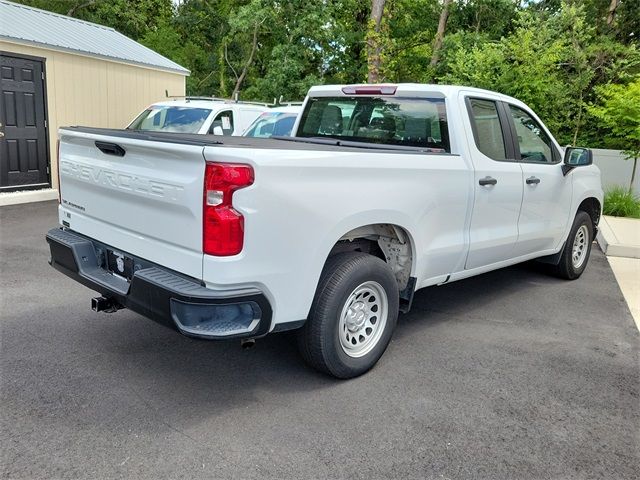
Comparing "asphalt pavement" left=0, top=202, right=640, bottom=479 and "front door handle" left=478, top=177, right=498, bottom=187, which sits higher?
"front door handle" left=478, top=177, right=498, bottom=187

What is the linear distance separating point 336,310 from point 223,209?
1047 millimetres

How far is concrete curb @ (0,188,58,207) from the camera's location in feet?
33.2

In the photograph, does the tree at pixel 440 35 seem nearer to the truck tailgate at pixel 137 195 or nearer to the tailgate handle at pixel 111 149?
the truck tailgate at pixel 137 195

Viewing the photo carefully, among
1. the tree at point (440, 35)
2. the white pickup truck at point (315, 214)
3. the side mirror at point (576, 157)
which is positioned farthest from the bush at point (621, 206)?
the tree at point (440, 35)

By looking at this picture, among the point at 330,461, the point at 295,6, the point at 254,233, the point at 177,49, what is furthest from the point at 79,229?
the point at 177,49

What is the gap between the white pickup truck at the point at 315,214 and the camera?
9.82 feet

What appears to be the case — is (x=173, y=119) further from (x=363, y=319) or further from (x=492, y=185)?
(x=363, y=319)

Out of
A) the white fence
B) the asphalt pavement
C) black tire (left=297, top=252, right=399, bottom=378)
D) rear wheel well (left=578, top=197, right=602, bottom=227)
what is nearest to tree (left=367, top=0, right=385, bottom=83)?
the white fence

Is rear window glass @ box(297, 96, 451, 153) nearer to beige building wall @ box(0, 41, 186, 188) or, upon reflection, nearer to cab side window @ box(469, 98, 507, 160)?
cab side window @ box(469, 98, 507, 160)

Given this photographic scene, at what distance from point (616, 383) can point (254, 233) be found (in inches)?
113

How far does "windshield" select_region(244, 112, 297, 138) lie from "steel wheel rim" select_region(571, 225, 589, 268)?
5390 mm

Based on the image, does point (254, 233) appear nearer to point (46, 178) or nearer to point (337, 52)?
point (46, 178)

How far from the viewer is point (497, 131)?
5.02 meters

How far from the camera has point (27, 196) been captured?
34.3 ft
